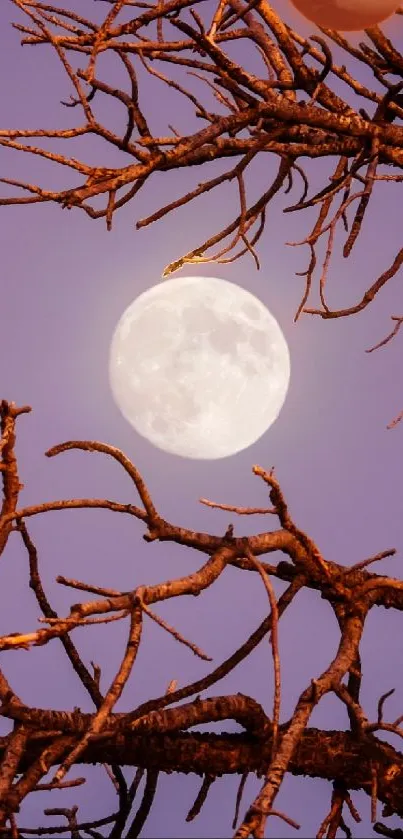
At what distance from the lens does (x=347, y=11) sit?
10.3 feet

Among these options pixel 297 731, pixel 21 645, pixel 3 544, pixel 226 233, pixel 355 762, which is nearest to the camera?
pixel 21 645

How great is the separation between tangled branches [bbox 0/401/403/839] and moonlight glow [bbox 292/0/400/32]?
1.36 m

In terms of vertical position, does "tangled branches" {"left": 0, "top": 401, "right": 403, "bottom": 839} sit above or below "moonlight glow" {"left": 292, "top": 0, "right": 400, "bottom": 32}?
below

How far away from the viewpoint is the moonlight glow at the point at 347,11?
3.11 metres

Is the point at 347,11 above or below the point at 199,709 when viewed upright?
above

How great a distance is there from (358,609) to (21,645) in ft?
4.76

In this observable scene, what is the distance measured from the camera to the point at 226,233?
4.02m

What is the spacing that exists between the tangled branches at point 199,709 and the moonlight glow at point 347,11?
1.36 meters

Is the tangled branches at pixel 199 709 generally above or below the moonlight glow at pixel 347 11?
below

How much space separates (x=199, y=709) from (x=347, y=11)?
217cm

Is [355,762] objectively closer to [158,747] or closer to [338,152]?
[158,747]

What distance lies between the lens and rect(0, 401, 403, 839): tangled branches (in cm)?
285

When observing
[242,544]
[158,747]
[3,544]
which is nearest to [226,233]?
[242,544]

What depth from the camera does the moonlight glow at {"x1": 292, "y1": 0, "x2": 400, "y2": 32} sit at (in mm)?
3113
